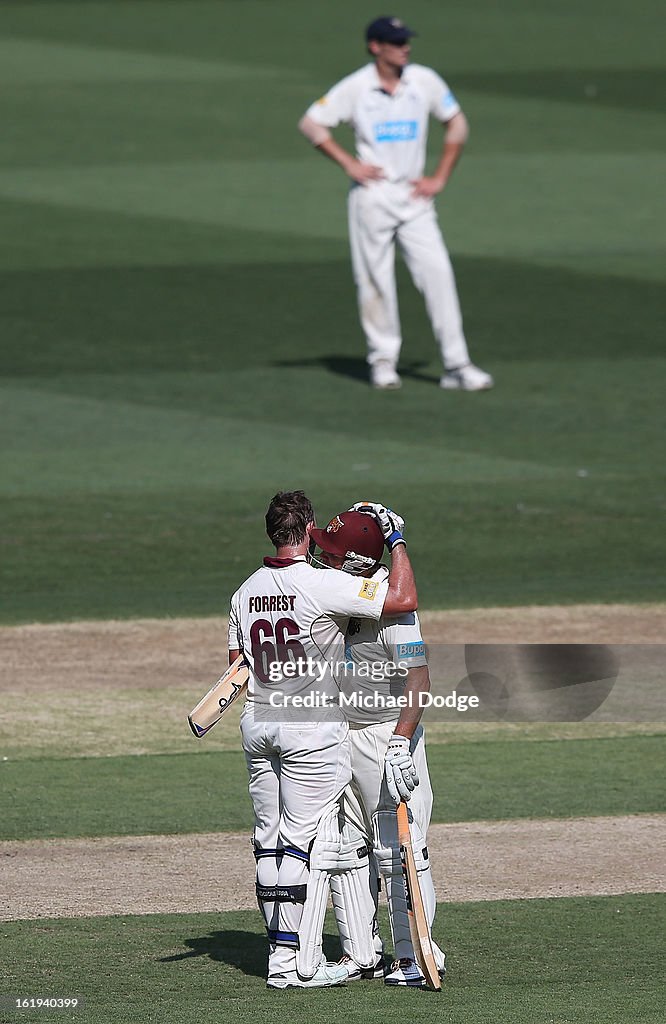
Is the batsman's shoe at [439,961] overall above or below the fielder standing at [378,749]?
below

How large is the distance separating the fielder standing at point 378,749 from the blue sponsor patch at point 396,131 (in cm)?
1023

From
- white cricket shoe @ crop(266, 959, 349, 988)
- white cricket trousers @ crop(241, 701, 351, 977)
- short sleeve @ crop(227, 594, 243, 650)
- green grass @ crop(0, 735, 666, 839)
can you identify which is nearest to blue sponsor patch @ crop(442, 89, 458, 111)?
green grass @ crop(0, 735, 666, 839)

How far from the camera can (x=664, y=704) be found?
11250 millimetres

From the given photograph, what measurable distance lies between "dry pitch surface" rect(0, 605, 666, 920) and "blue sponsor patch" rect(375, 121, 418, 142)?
5.67 meters

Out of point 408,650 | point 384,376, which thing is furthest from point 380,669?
point 384,376

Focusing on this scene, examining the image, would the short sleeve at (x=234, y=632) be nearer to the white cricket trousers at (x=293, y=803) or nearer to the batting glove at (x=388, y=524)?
the white cricket trousers at (x=293, y=803)

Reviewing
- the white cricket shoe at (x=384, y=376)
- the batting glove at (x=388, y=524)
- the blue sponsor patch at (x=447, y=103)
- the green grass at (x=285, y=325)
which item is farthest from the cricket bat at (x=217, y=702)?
the white cricket shoe at (x=384, y=376)

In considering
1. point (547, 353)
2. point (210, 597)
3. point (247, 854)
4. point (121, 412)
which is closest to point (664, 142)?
point (547, 353)

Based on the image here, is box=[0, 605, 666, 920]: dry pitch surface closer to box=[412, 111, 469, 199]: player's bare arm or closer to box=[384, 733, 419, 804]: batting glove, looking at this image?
box=[384, 733, 419, 804]: batting glove

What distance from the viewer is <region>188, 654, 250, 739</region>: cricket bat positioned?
23.0ft

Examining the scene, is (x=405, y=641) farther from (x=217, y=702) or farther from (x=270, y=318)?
(x=270, y=318)

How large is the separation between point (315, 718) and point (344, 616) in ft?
1.24

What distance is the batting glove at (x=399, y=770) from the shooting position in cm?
693

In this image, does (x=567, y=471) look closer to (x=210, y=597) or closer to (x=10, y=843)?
(x=210, y=597)
